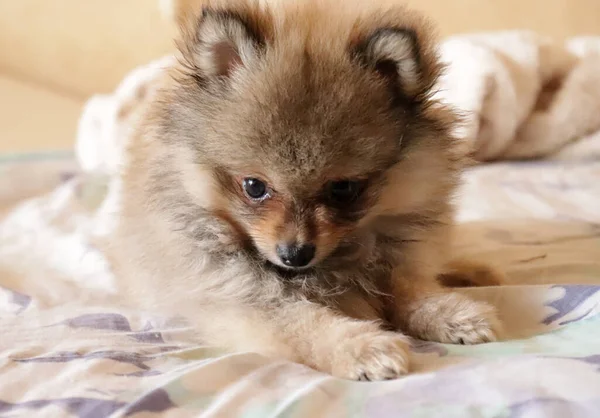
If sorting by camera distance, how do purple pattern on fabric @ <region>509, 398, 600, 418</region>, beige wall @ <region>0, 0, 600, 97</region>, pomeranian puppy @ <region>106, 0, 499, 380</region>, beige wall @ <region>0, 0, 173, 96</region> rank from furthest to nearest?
beige wall @ <region>0, 0, 173, 96</region>
beige wall @ <region>0, 0, 600, 97</region>
pomeranian puppy @ <region>106, 0, 499, 380</region>
purple pattern on fabric @ <region>509, 398, 600, 418</region>

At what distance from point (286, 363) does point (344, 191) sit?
0.37 metres

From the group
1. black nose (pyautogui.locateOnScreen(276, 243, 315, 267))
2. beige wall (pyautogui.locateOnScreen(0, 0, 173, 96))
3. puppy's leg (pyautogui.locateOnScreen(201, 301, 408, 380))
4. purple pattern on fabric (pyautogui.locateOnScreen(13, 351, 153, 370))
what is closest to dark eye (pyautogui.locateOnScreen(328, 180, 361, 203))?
black nose (pyautogui.locateOnScreen(276, 243, 315, 267))

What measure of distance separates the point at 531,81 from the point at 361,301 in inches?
73.0

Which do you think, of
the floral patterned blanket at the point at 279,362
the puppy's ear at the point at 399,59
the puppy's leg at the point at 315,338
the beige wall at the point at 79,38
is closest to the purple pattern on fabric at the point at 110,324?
the floral patterned blanket at the point at 279,362

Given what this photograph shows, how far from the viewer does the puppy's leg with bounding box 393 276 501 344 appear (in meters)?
1.34

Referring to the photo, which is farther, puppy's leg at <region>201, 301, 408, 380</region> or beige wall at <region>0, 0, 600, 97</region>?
beige wall at <region>0, 0, 600, 97</region>

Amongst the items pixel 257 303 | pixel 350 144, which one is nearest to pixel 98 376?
pixel 257 303

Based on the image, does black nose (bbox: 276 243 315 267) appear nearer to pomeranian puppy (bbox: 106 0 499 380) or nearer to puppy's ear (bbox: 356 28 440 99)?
pomeranian puppy (bbox: 106 0 499 380)

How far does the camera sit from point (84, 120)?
3.10 m

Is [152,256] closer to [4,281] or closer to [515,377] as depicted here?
[4,281]

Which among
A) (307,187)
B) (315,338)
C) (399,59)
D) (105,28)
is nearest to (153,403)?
(315,338)

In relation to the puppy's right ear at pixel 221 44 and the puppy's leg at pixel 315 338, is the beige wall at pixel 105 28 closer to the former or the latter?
the puppy's right ear at pixel 221 44

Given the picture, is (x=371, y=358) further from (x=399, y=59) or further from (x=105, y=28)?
(x=105, y=28)

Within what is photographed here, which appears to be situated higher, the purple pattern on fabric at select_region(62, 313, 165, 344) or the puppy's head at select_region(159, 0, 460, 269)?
the puppy's head at select_region(159, 0, 460, 269)
